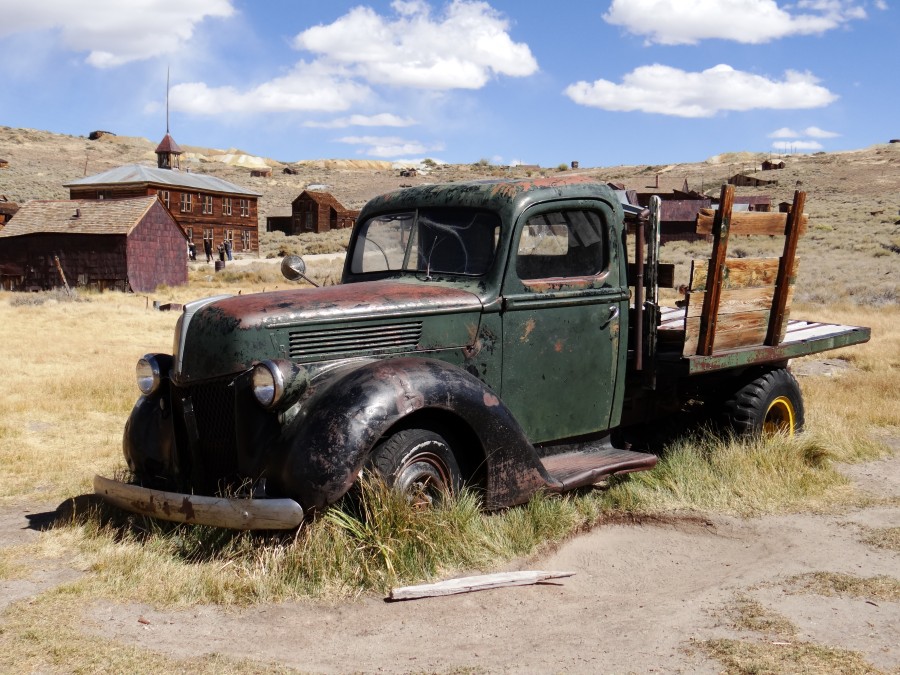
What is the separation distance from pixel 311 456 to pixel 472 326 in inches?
51.6

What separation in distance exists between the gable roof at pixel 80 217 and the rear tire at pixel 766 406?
25.3 m

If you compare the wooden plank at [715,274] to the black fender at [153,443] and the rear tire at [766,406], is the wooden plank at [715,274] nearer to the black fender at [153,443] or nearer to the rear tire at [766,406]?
the rear tire at [766,406]

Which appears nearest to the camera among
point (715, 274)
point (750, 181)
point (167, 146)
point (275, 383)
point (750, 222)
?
point (275, 383)

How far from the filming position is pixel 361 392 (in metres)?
4.22

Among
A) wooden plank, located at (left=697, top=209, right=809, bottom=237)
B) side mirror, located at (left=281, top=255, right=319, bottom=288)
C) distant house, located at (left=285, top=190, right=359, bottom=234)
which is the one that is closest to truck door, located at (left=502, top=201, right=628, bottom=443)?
wooden plank, located at (left=697, top=209, right=809, bottom=237)

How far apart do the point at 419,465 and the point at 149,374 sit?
65.2 inches

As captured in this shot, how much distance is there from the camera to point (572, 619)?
13.0ft

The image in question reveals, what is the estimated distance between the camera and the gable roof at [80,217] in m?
28.9

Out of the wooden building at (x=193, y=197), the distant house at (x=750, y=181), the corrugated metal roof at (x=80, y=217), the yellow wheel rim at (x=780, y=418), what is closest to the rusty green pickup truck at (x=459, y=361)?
the yellow wheel rim at (x=780, y=418)

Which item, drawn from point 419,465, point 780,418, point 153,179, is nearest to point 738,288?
point 780,418

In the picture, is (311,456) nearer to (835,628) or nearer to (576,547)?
(576,547)

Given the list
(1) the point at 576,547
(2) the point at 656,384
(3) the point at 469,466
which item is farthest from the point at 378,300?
(2) the point at 656,384

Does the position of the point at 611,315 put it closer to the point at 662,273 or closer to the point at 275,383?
the point at 662,273

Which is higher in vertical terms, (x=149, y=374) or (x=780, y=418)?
(x=149, y=374)
